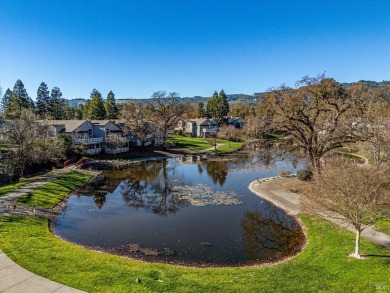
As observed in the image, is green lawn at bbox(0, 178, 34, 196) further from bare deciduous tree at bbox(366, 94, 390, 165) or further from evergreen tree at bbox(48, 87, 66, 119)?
evergreen tree at bbox(48, 87, 66, 119)

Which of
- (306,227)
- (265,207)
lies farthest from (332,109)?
(306,227)

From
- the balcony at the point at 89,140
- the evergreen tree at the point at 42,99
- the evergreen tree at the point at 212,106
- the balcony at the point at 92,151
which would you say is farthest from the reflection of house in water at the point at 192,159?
the evergreen tree at the point at 42,99

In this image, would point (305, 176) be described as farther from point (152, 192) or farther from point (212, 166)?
point (212, 166)

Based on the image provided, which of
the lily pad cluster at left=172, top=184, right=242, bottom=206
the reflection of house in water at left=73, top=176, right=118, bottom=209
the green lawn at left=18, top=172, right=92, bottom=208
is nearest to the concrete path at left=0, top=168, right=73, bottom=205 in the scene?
the green lawn at left=18, top=172, right=92, bottom=208

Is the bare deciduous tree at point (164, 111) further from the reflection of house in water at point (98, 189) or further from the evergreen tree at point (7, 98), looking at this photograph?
the evergreen tree at point (7, 98)

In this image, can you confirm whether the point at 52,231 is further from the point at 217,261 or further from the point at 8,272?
the point at 217,261

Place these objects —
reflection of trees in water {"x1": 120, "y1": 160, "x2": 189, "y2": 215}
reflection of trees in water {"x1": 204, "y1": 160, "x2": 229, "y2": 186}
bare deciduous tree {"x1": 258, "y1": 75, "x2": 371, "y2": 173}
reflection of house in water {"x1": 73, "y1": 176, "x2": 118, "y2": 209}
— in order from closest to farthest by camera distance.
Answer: reflection of trees in water {"x1": 120, "y1": 160, "x2": 189, "y2": 215}, reflection of house in water {"x1": 73, "y1": 176, "x2": 118, "y2": 209}, bare deciduous tree {"x1": 258, "y1": 75, "x2": 371, "y2": 173}, reflection of trees in water {"x1": 204, "y1": 160, "x2": 229, "y2": 186}

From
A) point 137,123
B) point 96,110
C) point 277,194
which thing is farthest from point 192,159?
point 96,110
